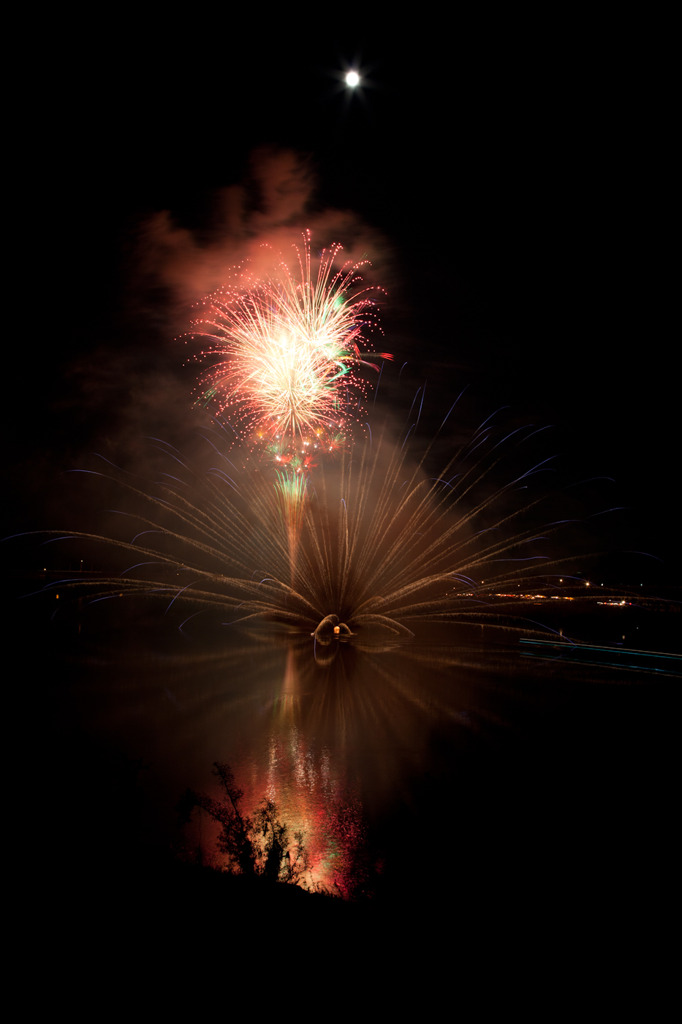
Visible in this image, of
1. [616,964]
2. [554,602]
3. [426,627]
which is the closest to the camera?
[616,964]

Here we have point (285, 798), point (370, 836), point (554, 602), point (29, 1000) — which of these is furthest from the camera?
point (554, 602)

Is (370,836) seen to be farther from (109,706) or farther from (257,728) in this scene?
(109,706)

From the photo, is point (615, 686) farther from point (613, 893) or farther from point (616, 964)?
point (616, 964)

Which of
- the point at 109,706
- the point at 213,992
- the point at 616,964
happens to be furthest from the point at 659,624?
the point at 213,992

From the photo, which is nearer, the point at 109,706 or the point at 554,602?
the point at 109,706

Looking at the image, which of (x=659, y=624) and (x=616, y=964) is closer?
(x=616, y=964)

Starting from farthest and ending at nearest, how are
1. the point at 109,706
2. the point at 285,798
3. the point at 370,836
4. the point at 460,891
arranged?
1. the point at 109,706
2. the point at 285,798
3. the point at 370,836
4. the point at 460,891

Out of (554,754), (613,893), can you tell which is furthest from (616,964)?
(554,754)

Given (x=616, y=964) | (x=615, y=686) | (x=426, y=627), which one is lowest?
(x=616, y=964)

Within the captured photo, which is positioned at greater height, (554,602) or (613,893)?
(554,602)
